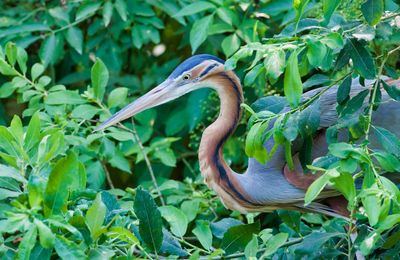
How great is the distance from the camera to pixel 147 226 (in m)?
2.36

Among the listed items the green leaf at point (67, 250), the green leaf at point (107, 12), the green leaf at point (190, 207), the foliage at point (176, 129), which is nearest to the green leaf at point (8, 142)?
the foliage at point (176, 129)

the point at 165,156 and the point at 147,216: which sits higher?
the point at 147,216

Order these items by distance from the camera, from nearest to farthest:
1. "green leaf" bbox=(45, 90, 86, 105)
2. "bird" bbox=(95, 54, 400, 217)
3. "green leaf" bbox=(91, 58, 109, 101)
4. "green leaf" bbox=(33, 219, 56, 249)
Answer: "green leaf" bbox=(33, 219, 56, 249) < "bird" bbox=(95, 54, 400, 217) < "green leaf" bbox=(91, 58, 109, 101) < "green leaf" bbox=(45, 90, 86, 105)

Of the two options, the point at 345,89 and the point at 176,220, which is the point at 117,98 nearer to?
the point at 176,220

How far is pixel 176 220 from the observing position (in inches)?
104

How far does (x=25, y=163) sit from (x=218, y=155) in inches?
34.6

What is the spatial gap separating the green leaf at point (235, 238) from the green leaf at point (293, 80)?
1.98ft

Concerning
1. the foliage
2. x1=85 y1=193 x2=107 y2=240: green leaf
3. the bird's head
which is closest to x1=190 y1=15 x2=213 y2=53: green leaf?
the foliage

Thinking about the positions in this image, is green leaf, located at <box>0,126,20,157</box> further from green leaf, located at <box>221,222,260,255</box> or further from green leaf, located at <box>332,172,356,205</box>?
green leaf, located at <box>332,172,356,205</box>

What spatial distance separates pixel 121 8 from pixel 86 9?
0.47 ft

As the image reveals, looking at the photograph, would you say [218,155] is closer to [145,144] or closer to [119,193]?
[119,193]

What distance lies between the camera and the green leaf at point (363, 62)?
2.38 m

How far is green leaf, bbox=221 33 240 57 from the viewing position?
151 inches

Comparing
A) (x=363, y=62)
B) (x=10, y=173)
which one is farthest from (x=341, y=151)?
(x=10, y=173)
